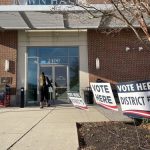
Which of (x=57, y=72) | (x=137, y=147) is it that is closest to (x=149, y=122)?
Answer: (x=137, y=147)

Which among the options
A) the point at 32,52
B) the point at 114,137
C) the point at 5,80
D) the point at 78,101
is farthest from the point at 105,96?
the point at 32,52

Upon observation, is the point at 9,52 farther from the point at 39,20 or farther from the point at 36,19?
the point at 36,19

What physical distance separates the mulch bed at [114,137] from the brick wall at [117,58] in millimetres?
11975

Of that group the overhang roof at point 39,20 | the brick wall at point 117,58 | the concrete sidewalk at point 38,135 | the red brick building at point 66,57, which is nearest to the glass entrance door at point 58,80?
the red brick building at point 66,57

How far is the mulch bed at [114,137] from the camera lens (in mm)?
8352

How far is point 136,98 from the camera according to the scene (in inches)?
301

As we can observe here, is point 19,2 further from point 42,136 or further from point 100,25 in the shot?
point 42,136

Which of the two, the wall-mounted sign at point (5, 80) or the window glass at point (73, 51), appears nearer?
the wall-mounted sign at point (5, 80)

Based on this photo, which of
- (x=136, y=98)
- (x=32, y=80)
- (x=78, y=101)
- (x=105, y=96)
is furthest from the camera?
(x=32, y=80)

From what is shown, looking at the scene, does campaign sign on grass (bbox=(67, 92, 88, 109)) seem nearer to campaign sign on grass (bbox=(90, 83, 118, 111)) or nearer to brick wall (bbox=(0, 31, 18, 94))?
campaign sign on grass (bbox=(90, 83, 118, 111))

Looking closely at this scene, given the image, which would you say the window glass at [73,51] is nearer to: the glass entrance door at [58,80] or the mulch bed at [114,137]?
the glass entrance door at [58,80]

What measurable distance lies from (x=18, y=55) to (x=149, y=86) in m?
17.3

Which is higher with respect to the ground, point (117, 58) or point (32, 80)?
point (117, 58)

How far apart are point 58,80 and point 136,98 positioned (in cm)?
1688
